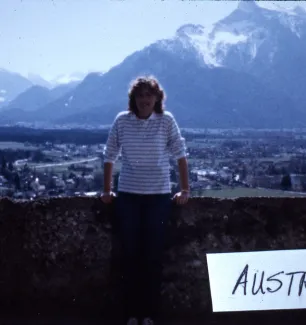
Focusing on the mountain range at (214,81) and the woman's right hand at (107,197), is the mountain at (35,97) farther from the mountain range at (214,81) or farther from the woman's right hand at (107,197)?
the woman's right hand at (107,197)

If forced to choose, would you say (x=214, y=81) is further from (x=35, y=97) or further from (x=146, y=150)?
(x=146, y=150)

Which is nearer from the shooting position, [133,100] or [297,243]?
[133,100]

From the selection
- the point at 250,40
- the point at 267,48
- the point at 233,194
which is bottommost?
the point at 233,194

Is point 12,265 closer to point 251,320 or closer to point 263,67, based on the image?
point 251,320

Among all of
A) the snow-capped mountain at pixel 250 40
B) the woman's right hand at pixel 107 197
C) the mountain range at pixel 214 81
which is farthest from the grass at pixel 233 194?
the snow-capped mountain at pixel 250 40

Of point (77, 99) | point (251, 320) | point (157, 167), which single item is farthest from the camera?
point (77, 99)

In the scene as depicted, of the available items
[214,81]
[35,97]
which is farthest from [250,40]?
[35,97]

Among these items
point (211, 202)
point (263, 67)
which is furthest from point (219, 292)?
point (263, 67)
